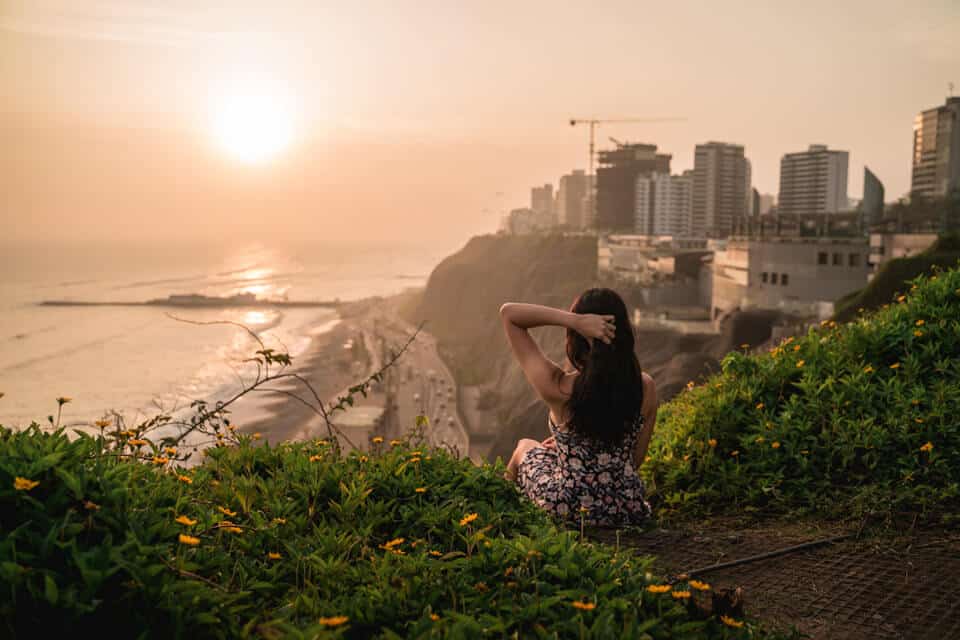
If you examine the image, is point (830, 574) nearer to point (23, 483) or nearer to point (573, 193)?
point (23, 483)

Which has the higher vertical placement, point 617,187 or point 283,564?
point 617,187

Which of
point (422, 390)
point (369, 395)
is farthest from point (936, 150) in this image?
point (369, 395)

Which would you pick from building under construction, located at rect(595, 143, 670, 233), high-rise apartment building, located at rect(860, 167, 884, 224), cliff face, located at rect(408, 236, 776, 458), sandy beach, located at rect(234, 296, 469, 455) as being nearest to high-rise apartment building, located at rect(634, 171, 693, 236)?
building under construction, located at rect(595, 143, 670, 233)

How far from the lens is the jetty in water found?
7064 centimetres

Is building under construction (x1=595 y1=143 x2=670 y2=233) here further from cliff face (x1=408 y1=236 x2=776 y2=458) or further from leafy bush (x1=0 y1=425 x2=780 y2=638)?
leafy bush (x1=0 y1=425 x2=780 y2=638)

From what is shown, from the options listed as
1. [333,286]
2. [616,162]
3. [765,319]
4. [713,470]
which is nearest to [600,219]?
[616,162]

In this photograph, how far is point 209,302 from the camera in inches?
3226

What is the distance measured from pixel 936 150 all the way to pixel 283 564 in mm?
104340

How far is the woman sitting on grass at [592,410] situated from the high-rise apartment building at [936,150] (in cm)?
8998

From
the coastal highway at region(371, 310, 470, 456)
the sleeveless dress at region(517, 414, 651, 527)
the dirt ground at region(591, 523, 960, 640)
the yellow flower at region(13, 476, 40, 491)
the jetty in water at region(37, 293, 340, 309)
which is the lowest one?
the coastal highway at region(371, 310, 470, 456)

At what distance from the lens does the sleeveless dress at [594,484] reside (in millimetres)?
3980

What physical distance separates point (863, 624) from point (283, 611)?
2152 mm

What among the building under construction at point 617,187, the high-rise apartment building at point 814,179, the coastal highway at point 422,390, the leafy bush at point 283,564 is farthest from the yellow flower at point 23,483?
the building under construction at point 617,187

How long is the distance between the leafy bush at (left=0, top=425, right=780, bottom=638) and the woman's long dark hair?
71cm
